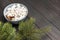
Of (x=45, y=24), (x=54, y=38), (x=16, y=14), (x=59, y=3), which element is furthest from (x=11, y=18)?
(x=59, y=3)

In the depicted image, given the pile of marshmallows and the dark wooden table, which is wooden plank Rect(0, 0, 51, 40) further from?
the pile of marshmallows

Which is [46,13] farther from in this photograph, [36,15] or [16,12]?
[16,12]

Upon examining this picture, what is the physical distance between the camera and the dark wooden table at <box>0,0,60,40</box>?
1303 mm

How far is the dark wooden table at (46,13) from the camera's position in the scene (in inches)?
51.3

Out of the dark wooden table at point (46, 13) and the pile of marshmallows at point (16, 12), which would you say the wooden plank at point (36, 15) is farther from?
the pile of marshmallows at point (16, 12)

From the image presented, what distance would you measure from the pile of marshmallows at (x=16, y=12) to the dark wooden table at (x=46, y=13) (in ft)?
0.28

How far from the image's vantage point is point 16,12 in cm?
139

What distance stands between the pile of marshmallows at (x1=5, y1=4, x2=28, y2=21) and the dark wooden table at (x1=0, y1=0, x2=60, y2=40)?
3.4 inches

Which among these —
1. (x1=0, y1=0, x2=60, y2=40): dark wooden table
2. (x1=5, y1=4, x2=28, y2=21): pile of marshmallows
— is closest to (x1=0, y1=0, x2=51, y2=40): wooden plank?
(x1=0, y1=0, x2=60, y2=40): dark wooden table

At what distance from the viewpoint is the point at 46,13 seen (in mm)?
1463

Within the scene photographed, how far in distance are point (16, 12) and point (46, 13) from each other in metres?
0.31

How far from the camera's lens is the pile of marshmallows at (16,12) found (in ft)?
4.39

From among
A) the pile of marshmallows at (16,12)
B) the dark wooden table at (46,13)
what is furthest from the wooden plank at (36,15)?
the pile of marshmallows at (16,12)

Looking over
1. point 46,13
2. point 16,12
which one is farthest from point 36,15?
point 16,12
